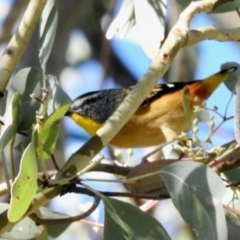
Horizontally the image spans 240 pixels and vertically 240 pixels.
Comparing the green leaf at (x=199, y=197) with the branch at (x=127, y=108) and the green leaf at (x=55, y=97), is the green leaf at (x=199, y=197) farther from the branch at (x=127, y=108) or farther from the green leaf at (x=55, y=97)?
the green leaf at (x=55, y=97)

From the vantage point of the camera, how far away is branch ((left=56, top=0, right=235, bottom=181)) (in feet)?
3.44

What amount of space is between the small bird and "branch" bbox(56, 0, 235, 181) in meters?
0.65

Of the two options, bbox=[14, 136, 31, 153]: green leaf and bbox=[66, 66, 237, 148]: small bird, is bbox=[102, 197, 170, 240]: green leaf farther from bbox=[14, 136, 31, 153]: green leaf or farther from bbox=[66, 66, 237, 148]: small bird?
bbox=[66, 66, 237, 148]: small bird

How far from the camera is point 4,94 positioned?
1.28m

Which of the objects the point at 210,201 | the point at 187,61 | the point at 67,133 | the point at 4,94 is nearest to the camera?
the point at 210,201

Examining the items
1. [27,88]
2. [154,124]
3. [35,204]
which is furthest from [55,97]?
[154,124]

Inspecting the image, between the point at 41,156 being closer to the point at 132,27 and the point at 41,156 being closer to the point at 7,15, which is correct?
the point at 132,27

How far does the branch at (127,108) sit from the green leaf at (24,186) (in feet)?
0.31

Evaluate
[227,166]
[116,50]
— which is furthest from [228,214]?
[116,50]

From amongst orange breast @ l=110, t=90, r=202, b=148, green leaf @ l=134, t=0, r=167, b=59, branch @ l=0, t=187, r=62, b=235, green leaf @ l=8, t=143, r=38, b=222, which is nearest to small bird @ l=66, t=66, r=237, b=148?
orange breast @ l=110, t=90, r=202, b=148

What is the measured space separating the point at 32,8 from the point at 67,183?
0.40 metres

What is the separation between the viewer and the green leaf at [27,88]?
4.01 feet

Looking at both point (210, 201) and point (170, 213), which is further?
point (170, 213)

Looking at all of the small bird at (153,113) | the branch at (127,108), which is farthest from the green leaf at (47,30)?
the small bird at (153,113)
